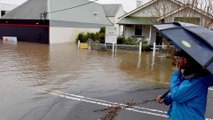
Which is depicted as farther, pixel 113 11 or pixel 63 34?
pixel 113 11

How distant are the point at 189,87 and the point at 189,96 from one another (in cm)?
11

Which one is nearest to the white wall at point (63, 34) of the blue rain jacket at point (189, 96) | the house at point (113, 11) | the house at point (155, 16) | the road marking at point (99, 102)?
the house at point (155, 16)

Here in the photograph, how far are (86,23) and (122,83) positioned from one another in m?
24.6

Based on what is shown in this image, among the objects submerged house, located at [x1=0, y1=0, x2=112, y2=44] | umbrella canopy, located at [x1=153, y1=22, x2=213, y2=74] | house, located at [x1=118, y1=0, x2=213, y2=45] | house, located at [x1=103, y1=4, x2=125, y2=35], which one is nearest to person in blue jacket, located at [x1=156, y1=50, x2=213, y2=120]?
umbrella canopy, located at [x1=153, y1=22, x2=213, y2=74]

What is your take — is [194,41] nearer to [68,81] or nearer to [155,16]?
[68,81]

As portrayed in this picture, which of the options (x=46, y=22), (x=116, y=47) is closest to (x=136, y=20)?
(x=116, y=47)

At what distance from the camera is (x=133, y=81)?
368 inches

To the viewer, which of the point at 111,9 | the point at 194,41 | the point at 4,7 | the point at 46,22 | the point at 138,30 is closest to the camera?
the point at 194,41

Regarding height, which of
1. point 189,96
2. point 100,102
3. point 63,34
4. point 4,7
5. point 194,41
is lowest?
point 100,102

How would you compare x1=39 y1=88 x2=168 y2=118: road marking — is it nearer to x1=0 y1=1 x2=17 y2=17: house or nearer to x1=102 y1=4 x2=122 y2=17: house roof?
x1=0 y1=1 x2=17 y2=17: house

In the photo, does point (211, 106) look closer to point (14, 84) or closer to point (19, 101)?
point (19, 101)

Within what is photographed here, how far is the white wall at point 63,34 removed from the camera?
26.1m

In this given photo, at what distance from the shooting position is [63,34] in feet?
92.2

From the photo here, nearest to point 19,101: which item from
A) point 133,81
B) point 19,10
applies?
point 133,81
